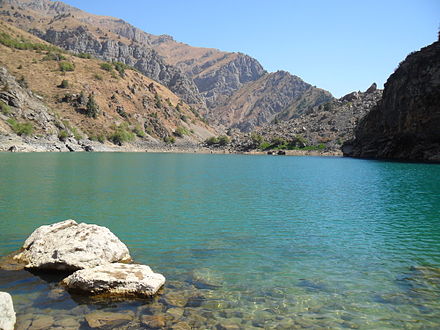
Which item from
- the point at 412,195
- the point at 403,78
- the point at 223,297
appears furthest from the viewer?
the point at 403,78

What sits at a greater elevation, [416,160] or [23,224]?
[416,160]

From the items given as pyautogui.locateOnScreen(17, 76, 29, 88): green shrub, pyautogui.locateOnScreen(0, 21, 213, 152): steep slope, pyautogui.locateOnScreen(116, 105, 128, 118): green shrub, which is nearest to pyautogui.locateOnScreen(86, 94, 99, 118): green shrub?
pyautogui.locateOnScreen(0, 21, 213, 152): steep slope

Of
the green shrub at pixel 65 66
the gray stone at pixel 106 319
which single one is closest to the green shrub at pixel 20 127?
the green shrub at pixel 65 66

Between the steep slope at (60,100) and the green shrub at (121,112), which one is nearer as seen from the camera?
the steep slope at (60,100)

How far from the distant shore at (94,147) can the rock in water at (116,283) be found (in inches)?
3994

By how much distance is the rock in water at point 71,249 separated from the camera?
1343 cm

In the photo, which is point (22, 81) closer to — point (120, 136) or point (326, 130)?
point (120, 136)

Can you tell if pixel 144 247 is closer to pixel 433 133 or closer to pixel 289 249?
pixel 289 249

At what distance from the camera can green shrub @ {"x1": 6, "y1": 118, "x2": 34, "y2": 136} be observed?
10962cm

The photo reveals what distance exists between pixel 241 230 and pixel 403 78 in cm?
10098

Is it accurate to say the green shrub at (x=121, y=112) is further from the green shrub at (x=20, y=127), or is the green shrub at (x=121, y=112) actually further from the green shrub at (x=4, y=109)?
the green shrub at (x=20, y=127)

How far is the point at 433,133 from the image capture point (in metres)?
90.1

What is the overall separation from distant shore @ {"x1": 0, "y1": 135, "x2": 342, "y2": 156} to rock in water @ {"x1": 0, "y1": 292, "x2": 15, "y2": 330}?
103 metres

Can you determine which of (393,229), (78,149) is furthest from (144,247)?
(78,149)
